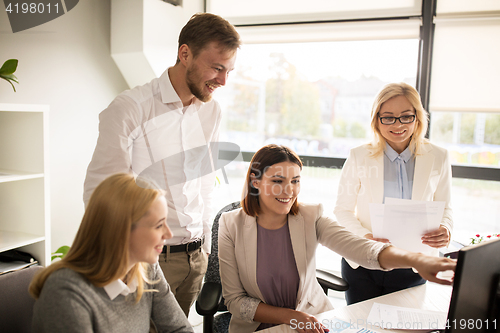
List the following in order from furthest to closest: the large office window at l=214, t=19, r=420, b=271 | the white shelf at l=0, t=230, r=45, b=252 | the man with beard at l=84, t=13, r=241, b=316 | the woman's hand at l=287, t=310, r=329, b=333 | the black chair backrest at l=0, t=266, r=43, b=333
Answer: the large office window at l=214, t=19, r=420, b=271 < the white shelf at l=0, t=230, r=45, b=252 < the man with beard at l=84, t=13, r=241, b=316 < the woman's hand at l=287, t=310, r=329, b=333 < the black chair backrest at l=0, t=266, r=43, b=333

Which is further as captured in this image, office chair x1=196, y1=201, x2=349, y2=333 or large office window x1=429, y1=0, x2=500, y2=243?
large office window x1=429, y1=0, x2=500, y2=243

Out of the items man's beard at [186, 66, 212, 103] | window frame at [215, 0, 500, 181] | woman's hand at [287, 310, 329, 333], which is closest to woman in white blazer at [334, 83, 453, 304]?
woman's hand at [287, 310, 329, 333]

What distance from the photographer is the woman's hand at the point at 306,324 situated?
128 cm

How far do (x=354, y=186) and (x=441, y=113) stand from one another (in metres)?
1.46

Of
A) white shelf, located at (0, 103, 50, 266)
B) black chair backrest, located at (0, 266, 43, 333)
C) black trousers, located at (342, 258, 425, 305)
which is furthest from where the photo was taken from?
white shelf, located at (0, 103, 50, 266)

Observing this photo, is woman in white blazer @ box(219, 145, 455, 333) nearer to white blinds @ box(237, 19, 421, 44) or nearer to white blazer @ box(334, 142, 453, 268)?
white blazer @ box(334, 142, 453, 268)

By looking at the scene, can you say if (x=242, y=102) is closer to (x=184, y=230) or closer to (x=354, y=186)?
(x=354, y=186)

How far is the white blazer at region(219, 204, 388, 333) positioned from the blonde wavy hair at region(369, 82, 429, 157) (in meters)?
0.52

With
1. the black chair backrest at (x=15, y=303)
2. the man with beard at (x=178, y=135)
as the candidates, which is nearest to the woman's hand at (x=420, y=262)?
the man with beard at (x=178, y=135)

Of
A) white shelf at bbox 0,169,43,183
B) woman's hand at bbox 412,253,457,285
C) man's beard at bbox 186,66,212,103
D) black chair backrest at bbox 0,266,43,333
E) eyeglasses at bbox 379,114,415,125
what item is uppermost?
man's beard at bbox 186,66,212,103

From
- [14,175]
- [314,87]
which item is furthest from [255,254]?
[314,87]

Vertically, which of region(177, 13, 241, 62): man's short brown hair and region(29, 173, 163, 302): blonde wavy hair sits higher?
region(177, 13, 241, 62): man's short brown hair

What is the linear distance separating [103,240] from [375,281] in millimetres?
1321

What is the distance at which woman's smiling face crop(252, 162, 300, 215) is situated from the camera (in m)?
1.63
